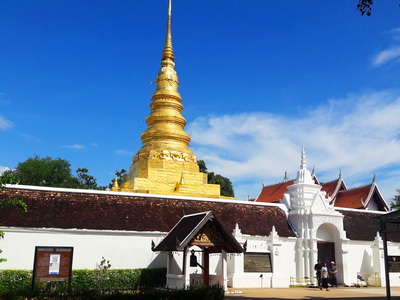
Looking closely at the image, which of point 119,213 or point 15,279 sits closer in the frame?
point 15,279

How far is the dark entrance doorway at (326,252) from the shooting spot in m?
21.8

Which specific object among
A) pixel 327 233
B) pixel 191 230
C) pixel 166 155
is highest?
pixel 166 155

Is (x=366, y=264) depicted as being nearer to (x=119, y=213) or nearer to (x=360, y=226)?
(x=360, y=226)

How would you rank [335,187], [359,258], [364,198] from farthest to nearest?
[335,187]
[364,198]
[359,258]

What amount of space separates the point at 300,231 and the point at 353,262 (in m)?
3.14

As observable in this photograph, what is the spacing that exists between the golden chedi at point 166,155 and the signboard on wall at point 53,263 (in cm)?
1092

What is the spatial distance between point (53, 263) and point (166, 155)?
14.5 m

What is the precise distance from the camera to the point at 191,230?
14.9 m

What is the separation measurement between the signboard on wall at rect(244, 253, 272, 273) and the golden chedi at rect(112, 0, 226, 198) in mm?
6283

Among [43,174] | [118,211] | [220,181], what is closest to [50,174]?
[43,174]

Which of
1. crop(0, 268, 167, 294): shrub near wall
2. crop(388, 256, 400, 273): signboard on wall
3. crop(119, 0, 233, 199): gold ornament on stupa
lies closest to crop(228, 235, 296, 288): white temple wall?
crop(0, 268, 167, 294): shrub near wall

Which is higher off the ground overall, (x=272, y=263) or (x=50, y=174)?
(x=50, y=174)

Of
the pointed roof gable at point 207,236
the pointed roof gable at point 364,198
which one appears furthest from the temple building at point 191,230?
the pointed roof gable at point 364,198

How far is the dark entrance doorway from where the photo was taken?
21.8 meters
